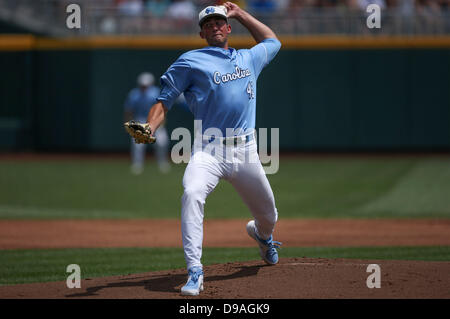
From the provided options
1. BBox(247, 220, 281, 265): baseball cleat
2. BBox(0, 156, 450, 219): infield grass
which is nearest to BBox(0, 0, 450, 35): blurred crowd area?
BBox(0, 156, 450, 219): infield grass

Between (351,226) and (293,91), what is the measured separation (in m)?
11.0

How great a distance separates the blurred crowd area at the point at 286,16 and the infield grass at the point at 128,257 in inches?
462

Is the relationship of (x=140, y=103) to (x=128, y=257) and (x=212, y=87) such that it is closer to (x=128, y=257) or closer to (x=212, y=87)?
(x=128, y=257)

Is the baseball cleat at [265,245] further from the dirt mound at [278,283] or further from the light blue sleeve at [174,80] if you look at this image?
the light blue sleeve at [174,80]

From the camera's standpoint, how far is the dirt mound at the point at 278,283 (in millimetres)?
5277

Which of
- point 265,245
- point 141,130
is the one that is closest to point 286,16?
point 265,245

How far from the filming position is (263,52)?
5980mm

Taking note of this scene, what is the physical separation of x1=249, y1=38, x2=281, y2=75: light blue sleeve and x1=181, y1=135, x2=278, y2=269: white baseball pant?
667 millimetres

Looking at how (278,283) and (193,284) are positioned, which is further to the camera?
(278,283)

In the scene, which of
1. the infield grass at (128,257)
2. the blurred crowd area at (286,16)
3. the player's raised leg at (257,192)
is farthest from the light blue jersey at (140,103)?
the player's raised leg at (257,192)

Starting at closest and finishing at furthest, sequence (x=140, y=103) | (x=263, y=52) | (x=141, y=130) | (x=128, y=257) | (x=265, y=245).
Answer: (x=141, y=130)
(x=263, y=52)
(x=265, y=245)
(x=128, y=257)
(x=140, y=103)

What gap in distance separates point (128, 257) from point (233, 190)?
6969 mm

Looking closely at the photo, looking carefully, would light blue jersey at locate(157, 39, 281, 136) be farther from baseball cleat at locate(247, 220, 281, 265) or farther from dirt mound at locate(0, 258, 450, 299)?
dirt mound at locate(0, 258, 450, 299)
